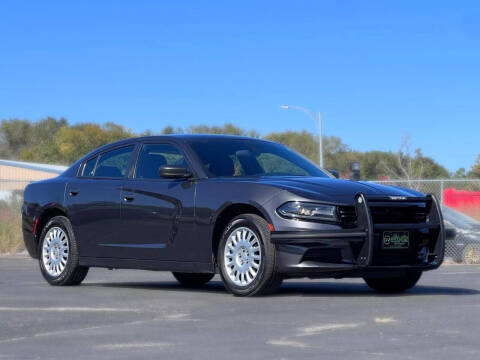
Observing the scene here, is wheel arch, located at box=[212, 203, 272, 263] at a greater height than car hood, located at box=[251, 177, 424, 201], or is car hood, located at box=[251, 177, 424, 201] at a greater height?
car hood, located at box=[251, 177, 424, 201]

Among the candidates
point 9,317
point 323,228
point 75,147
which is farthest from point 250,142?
point 75,147

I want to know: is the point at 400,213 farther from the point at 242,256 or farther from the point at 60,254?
the point at 60,254

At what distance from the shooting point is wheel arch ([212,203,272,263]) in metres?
9.95

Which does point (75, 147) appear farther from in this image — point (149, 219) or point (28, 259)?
point (149, 219)

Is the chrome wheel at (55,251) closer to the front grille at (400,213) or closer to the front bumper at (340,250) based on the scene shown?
the front bumper at (340,250)

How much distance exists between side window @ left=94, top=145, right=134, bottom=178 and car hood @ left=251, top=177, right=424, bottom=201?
1.93 metres

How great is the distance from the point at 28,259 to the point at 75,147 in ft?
196

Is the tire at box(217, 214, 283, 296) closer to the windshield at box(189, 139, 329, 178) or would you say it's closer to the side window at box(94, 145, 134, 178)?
the windshield at box(189, 139, 329, 178)

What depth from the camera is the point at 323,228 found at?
943 cm

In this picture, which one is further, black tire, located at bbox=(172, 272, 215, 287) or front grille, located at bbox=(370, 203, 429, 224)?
black tire, located at bbox=(172, 272, 215, 287)

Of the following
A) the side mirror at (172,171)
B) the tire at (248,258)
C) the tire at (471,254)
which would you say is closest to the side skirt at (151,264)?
the tire at (248,258)

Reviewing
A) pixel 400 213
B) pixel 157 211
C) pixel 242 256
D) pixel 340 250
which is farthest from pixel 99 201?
pixel 400 213

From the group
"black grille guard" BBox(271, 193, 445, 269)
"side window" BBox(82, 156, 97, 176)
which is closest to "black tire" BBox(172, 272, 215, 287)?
"side window" BBox(82, 156, 97, 176)

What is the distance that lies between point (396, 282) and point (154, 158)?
2.80 m
